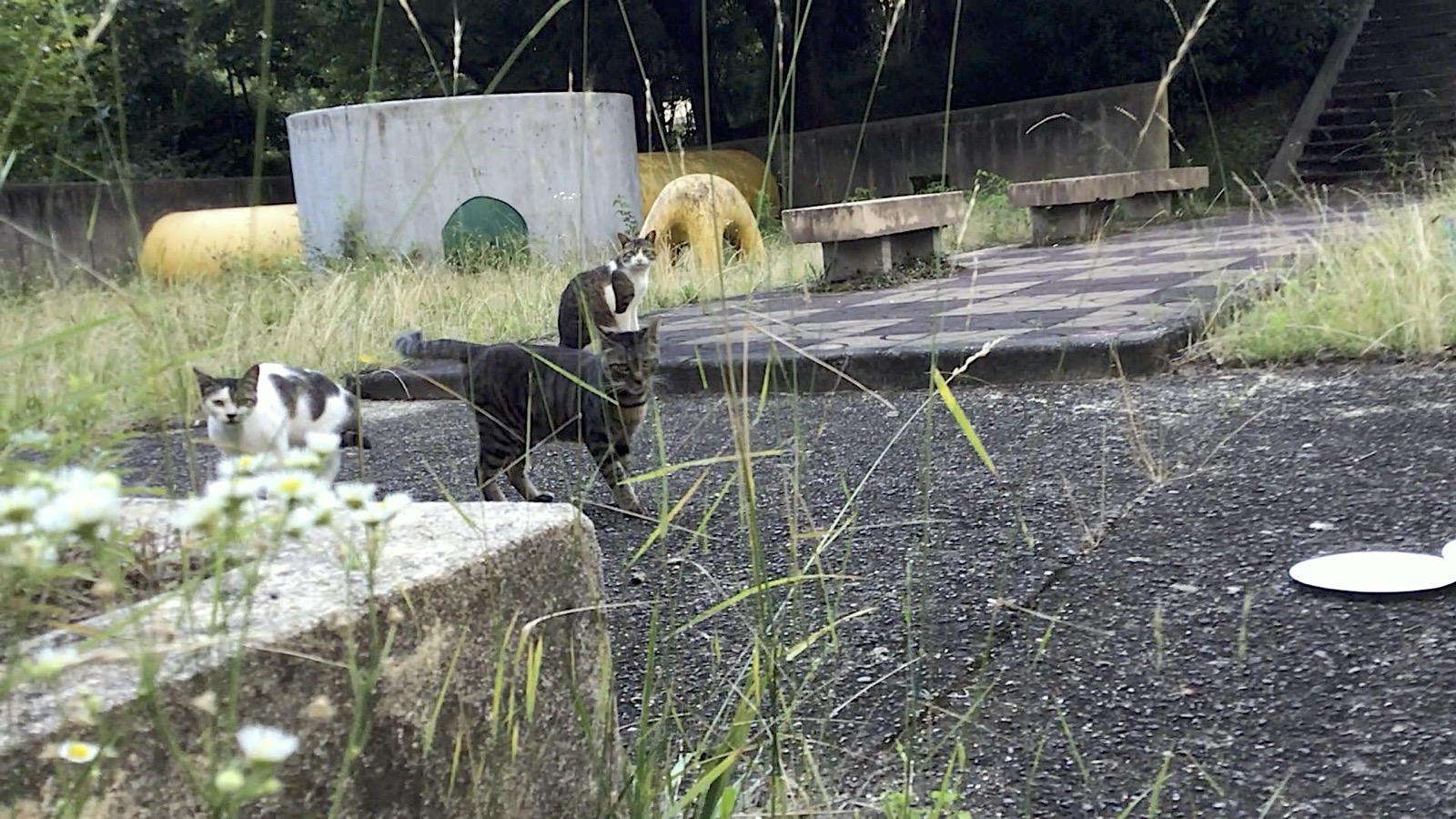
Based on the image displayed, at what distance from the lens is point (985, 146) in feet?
41.2

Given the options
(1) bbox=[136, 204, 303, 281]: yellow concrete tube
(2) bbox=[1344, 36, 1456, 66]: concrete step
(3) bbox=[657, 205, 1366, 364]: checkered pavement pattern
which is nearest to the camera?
(3) bbox=[657, 205, 1366, 364]: checkered pavement pattern

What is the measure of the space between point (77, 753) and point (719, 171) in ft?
35.6

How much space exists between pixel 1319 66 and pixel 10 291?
486 inches

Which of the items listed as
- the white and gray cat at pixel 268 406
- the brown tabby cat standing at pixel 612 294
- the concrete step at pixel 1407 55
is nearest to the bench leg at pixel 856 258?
the brown tabby cat standing at pixel 612 294

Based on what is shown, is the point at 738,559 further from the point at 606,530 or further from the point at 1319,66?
the point at 1319,66

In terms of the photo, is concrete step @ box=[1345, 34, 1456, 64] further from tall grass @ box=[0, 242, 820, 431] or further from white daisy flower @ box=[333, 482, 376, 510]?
white daisy flower @ box=[333, 482, 376, 510]

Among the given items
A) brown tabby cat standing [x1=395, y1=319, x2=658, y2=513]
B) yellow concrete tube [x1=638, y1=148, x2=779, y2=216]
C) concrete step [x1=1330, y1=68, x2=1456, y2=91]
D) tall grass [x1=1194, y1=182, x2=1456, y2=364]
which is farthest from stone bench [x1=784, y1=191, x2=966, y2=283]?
concrete step [x1=1330, y1=68, x2=1456, y2=91]

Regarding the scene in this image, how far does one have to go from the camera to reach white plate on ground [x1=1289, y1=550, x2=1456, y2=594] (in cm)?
161

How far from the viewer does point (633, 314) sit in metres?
5.00

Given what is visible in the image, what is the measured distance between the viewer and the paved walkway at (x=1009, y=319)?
3.41 meters

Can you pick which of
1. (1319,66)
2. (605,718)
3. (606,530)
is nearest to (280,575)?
(605,718)

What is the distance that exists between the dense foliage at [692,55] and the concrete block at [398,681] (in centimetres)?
1135

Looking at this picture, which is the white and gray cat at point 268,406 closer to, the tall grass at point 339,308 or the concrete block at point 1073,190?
the tall grass at point 339,308

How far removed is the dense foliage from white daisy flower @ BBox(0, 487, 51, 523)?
1181 centimetres
